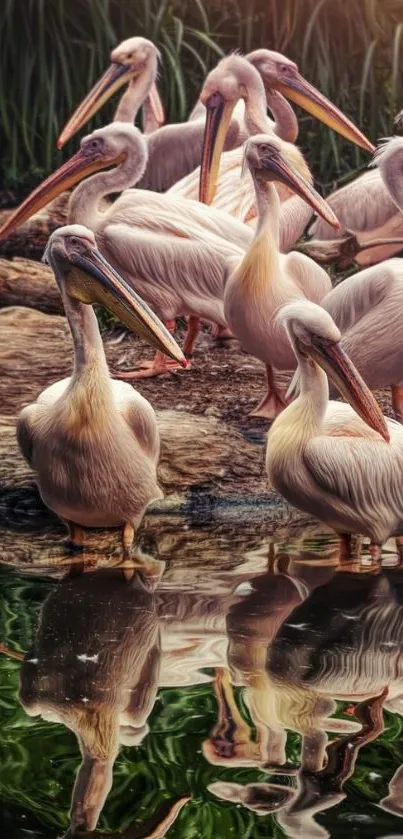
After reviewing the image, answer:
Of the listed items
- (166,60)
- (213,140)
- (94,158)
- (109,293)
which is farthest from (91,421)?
(166,60)

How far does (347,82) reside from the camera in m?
8.36

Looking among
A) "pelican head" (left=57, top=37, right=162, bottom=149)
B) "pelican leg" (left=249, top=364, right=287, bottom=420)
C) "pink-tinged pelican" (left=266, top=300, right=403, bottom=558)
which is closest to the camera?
"pink-tinged pelican" (left=266, top=300, right=403, bottom=558)

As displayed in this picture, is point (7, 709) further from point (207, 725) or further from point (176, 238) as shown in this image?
point (176, 238)

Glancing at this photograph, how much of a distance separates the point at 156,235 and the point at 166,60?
3013mm

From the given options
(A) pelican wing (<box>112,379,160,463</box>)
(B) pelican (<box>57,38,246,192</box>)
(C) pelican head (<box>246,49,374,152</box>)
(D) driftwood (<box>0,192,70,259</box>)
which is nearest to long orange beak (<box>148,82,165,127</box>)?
(B) pelican (<box>57,38,246,192</box>)

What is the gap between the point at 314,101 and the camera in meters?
6.69

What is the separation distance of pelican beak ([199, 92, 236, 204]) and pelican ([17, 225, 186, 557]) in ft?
5.80

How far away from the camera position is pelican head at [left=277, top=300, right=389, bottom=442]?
4.29 meters

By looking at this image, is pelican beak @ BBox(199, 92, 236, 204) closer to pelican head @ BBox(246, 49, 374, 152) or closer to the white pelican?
the white pelican

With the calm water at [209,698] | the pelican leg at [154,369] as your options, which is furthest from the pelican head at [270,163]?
the calm water at [209,698]

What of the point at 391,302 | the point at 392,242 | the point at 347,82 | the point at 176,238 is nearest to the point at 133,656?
the point at 391,302

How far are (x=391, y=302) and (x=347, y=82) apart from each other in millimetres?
3696

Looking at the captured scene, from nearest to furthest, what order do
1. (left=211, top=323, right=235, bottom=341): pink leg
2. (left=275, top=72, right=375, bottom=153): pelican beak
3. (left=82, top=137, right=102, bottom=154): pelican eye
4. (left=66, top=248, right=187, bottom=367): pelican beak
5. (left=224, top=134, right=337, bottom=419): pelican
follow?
1. (left=66, top=248, right=187, bottom=367): pelican beak
2. (left=224, top=134, right=337, bottom=419): pelican
3. (left=82, top=137, right=102, bottom=154): pelican eye
4. (left=211, top=323, right=235, bottom=341): pink leg
5. (left=275, top=72, right=375, bottom=153): pelican beak

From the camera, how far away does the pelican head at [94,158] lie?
18.8ft
